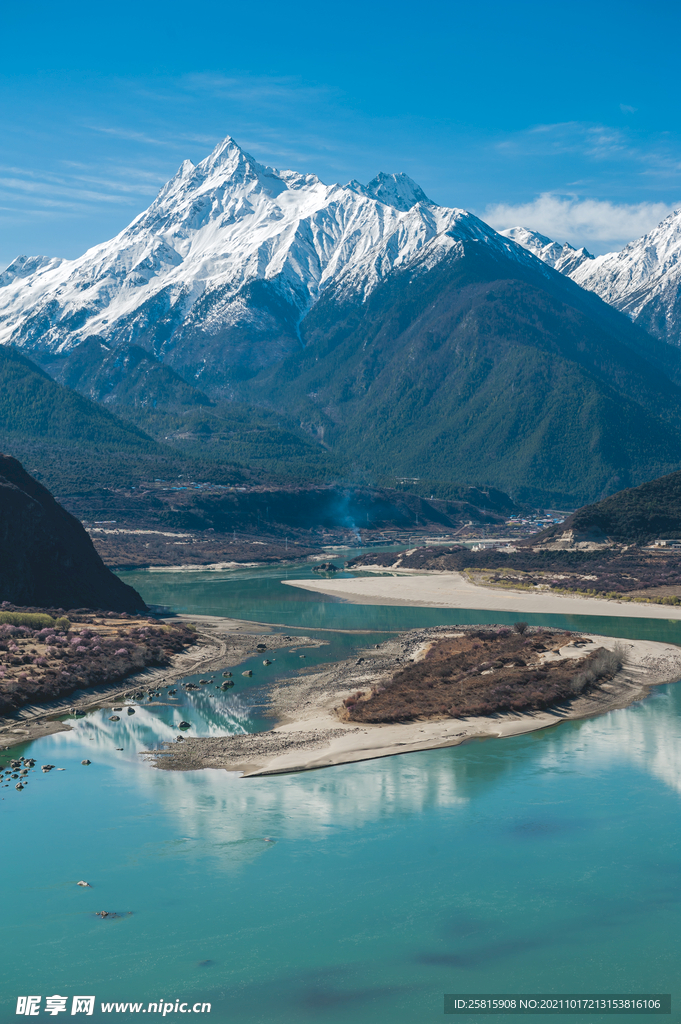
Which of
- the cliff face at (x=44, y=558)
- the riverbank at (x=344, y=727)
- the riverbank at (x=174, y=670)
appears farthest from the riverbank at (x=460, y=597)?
the riverbank at (x=344, y=727)

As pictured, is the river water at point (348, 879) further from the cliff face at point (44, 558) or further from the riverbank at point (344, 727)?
the cliff face at point (44, 558)

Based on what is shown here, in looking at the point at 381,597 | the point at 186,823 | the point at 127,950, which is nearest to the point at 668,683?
the point at 186,823

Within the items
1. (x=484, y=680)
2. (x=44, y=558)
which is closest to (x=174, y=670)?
(x=484, y=680)

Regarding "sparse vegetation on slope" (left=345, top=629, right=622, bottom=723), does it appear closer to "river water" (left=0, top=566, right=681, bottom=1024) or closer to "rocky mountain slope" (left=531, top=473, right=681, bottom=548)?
"river water" (left=0, top=566, right=681, bottom=1024)

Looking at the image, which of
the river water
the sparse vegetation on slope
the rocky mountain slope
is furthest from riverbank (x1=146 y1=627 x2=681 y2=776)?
the rocky mountain slope

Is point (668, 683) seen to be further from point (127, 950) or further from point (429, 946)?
point (127, 950)
